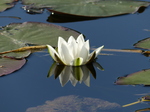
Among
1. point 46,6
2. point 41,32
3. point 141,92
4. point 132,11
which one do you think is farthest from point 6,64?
point 132,11

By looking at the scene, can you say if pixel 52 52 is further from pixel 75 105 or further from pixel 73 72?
pixel 75 105

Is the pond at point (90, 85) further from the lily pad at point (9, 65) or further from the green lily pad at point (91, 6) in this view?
the green lily pad at point (91, 6)

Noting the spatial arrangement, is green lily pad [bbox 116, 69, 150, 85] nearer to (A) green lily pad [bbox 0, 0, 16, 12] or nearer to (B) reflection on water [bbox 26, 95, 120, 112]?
(B) reflection on water [bbox 26, 95, 120, 112]

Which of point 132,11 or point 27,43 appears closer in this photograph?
point 27,43

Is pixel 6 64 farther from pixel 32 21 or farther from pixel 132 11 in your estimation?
pixel 132 11

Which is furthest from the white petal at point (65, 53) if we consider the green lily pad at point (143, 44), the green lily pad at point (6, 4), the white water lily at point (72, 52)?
the green lily pad at point (6, 4)

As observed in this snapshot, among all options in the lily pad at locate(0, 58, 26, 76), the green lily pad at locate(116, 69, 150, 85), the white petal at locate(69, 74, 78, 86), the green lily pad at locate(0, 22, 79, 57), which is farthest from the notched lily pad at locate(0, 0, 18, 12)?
the green lily pad at locate(116, 69, 150, 85)
